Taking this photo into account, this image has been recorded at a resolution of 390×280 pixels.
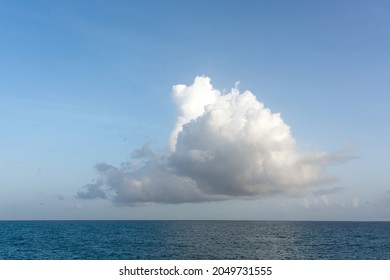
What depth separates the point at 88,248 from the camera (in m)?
95.2

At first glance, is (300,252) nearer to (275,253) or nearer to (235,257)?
(275,253)

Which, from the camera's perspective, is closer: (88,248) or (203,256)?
(203,256)

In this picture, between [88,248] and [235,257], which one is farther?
[88,248]
